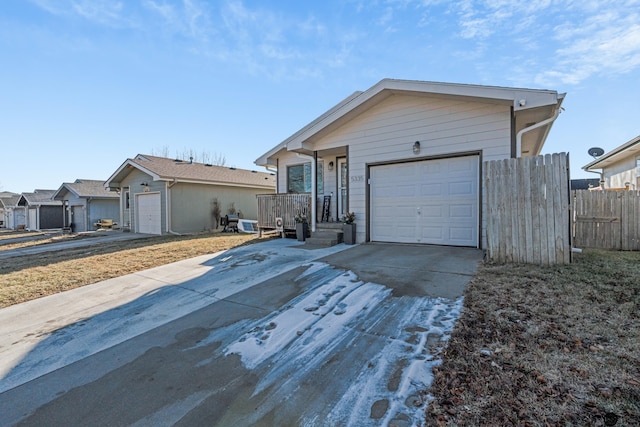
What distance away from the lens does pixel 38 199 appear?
2731cm

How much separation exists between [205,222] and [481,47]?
14.5 meters

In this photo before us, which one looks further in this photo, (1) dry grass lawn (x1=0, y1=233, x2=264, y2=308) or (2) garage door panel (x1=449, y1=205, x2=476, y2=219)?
(2) garage door panel (x1=449, y1=205, x2=476, y2=219)

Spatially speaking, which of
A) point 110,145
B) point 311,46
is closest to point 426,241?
point 311,46

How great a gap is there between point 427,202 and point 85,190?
24.7 metres

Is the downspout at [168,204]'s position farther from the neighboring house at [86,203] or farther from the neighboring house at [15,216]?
the neighboring house at [15,216]

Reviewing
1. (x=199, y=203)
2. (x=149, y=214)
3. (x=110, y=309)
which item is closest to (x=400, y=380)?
(x=110, y=309)

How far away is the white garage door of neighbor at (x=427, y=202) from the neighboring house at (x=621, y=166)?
6996 mm

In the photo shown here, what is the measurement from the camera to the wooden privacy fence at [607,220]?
781 centimetres

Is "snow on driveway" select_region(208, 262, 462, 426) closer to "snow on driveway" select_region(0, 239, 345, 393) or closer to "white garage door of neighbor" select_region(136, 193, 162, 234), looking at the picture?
"snow on driveway" select_region(0, 239, 345, 393)

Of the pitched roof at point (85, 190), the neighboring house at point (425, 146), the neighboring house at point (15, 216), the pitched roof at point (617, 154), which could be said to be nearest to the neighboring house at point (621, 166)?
the pitched roof at point (617, 154)

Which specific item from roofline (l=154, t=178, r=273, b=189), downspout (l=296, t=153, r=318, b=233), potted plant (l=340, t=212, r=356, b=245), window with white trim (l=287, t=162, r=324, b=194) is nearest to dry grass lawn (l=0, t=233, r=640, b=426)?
potted plant (l=340, t=212, r=356, b=245)

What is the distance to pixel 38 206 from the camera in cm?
2653

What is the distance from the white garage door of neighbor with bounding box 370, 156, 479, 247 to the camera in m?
7.03

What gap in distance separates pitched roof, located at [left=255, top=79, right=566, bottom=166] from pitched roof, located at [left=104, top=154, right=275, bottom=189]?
8469mm
